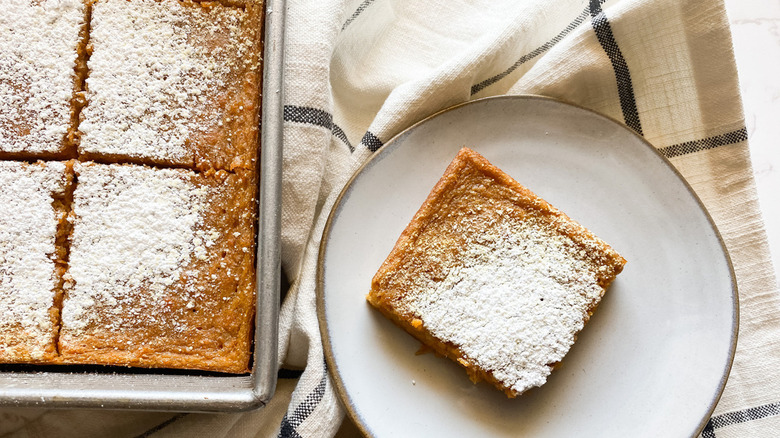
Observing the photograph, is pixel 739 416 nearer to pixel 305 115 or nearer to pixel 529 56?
pixel 529 56

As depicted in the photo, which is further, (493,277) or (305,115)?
(305,115)

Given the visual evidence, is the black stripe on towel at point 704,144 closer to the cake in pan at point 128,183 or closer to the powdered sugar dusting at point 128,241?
the cake in pan at point 128,183

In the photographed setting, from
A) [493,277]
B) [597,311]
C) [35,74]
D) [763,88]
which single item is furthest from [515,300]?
[35,74]

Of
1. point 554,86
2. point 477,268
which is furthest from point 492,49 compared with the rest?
point 477,268

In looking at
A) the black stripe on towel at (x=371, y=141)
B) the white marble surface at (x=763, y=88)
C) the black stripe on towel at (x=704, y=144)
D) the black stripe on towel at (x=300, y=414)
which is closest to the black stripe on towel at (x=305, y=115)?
the black stripe on towel at (x=371, y=141)

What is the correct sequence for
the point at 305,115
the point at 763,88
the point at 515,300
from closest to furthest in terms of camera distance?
the point at 515,300, the point at 305,115, the point at 763,88
